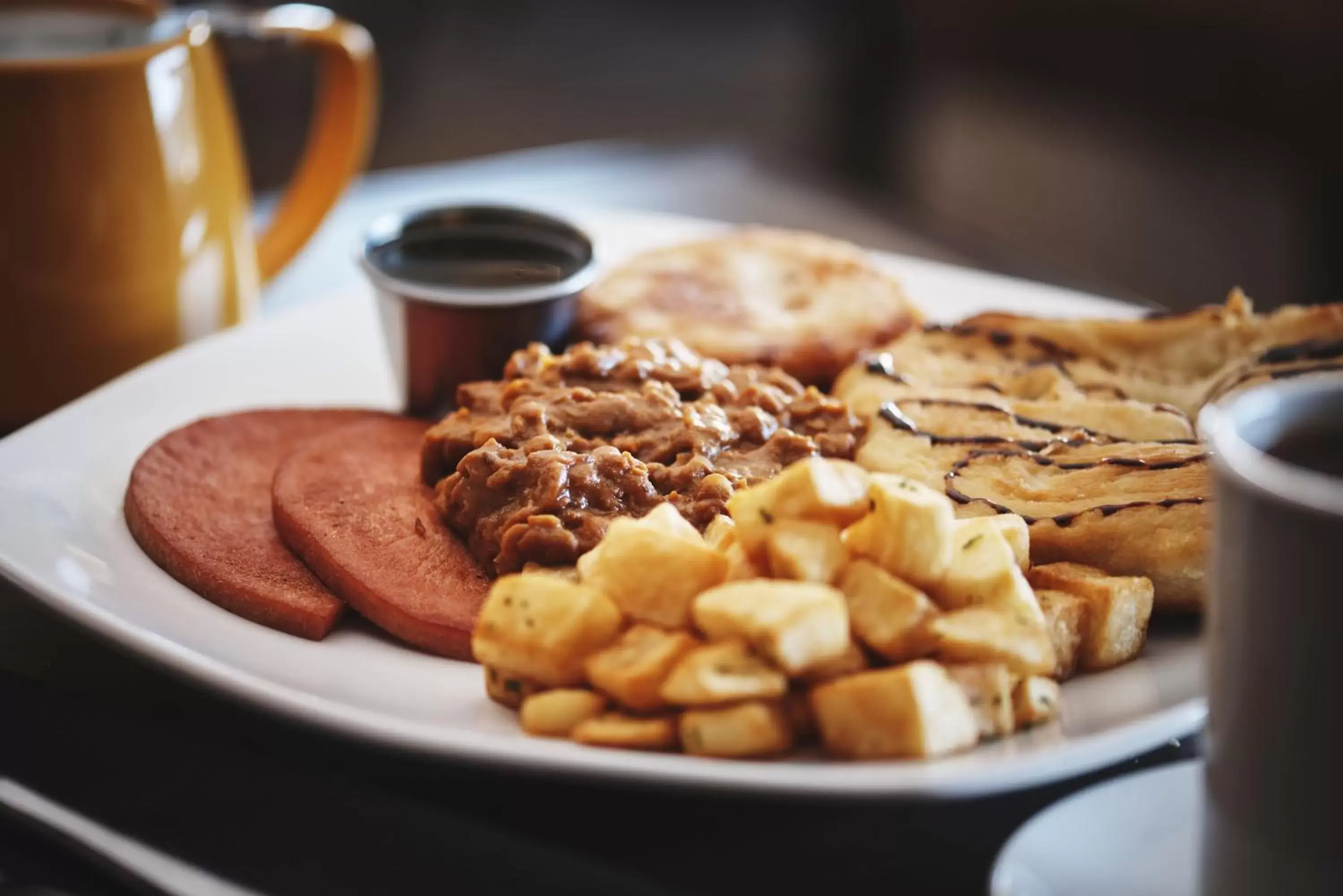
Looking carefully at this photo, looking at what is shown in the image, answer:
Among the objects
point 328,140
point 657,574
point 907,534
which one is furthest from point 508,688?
point 328,140

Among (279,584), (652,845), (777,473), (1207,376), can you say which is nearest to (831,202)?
(1207,376)

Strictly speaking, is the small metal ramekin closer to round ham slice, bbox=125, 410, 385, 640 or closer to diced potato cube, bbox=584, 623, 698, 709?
round ham slice, bbox=125, 410, 385, 640

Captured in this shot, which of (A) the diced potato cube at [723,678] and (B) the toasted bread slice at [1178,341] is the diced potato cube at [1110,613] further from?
(B) the toasted bread slice at [1178,341]

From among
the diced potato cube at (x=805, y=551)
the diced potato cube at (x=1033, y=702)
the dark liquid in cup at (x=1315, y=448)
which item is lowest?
the diced potato cube at (x=1033, y=702)

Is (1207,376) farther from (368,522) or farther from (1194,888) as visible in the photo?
(368,522)

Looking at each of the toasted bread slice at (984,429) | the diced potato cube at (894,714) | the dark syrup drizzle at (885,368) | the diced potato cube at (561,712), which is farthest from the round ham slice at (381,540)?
the dark syrup drizzle at (885,368)
